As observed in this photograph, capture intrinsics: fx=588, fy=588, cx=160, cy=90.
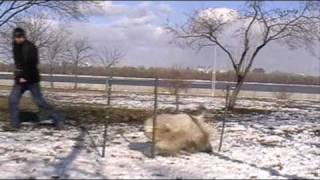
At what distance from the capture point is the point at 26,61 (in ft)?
35.5

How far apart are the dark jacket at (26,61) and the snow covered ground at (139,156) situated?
1089mm

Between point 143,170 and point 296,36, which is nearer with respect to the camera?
point 143,170

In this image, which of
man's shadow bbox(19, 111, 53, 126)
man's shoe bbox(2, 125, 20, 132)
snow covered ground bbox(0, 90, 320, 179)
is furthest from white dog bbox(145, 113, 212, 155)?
man's shadow bbox(19, 111, 53, 126)

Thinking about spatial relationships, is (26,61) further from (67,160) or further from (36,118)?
(67,160)

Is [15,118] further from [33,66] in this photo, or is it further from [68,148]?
[68,148]

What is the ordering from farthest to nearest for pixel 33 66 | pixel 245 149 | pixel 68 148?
pixel 33 66, pixel 245 149, pixel 68 148

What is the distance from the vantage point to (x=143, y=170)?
7977 mm

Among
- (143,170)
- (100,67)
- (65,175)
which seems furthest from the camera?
(100,67)

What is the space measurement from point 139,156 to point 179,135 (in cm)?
73

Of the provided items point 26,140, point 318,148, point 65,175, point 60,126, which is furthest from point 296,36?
point 65,175

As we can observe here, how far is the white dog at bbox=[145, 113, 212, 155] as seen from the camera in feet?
30.0

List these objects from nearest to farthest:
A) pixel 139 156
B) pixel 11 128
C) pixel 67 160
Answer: pixel 67 160, pixel 139 156, pixel 11 128

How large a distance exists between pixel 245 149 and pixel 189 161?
6.05 ft

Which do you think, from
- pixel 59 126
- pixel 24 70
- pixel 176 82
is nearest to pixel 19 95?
pixel 24 70
